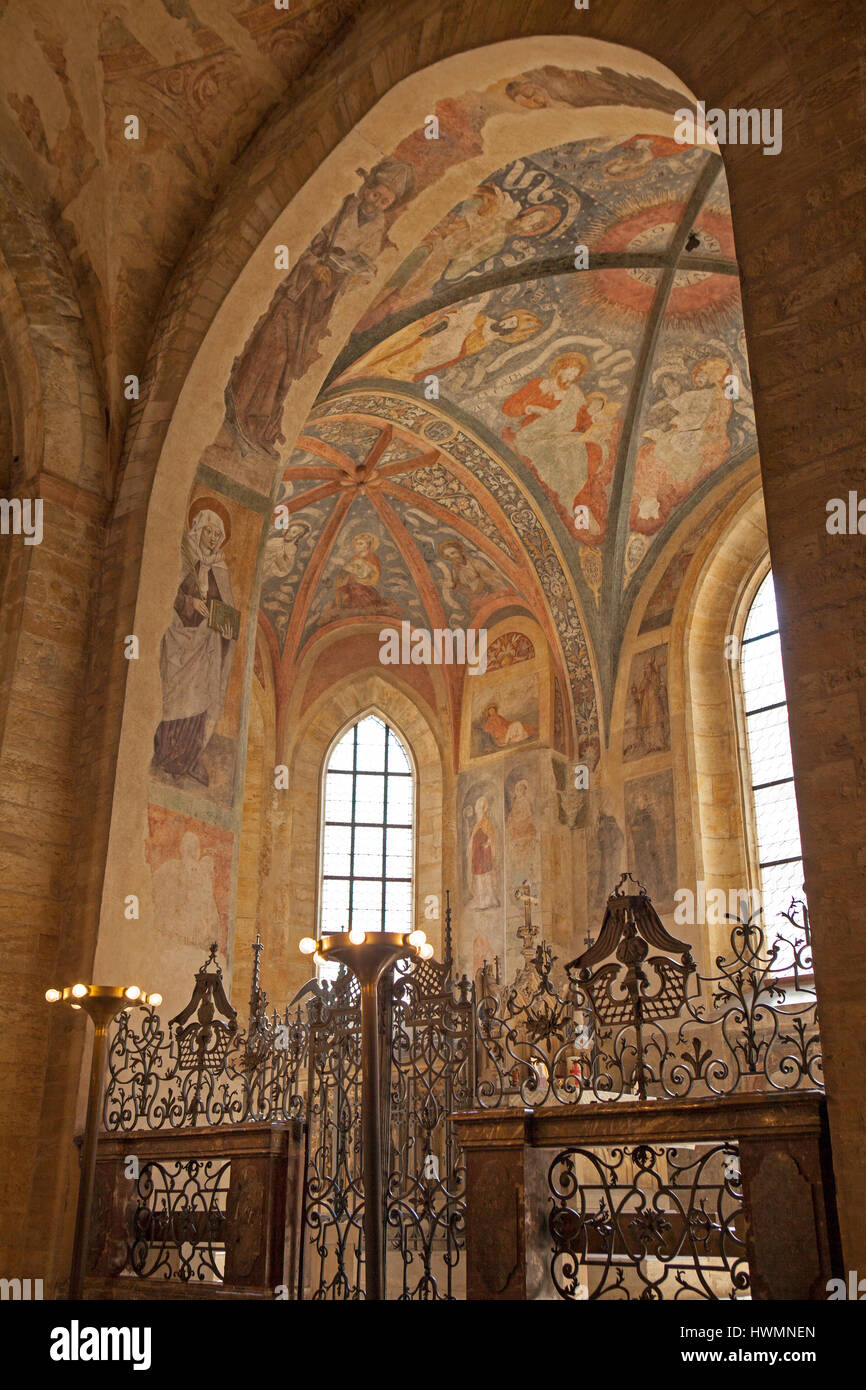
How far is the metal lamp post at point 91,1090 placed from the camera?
621cm

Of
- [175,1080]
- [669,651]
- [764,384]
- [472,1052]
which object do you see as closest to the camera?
[764,384]

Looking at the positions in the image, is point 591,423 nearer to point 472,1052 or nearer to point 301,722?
point 301,722

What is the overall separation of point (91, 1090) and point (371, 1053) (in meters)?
2.25

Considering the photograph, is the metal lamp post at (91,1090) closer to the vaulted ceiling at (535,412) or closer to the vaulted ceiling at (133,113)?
the vaulted ceiling at (133,113)

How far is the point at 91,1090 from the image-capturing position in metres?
6.20

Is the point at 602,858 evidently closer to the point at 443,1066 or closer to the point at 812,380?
the point at 443,1066

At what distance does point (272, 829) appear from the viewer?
49.3 feet

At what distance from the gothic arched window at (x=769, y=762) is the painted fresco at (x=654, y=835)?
0.89 meters

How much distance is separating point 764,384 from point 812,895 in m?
2.12

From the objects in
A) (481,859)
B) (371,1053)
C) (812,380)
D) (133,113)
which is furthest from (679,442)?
(371,1053)

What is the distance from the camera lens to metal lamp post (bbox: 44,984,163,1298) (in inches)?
245

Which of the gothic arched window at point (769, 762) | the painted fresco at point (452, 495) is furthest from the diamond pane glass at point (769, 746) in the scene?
the painted fresco at point (452, 495)

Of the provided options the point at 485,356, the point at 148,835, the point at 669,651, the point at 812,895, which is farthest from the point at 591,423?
the point at 812,895

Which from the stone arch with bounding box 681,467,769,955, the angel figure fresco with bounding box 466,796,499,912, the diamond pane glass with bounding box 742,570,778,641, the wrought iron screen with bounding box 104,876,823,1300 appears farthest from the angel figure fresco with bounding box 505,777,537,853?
the wrought iron screen with bounding box 104,876,823,1300
